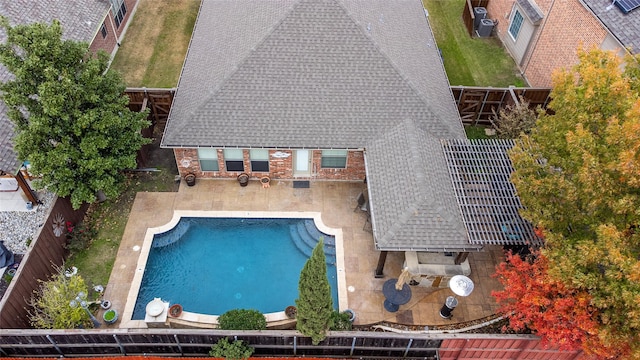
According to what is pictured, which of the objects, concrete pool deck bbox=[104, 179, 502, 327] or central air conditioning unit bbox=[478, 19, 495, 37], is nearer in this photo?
concrete pool deck bbox=[104, 179, 502, 327]

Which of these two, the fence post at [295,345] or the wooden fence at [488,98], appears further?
the wooden fence at [488,98]

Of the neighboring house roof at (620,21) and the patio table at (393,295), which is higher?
the neighboring house roof at (620,21)

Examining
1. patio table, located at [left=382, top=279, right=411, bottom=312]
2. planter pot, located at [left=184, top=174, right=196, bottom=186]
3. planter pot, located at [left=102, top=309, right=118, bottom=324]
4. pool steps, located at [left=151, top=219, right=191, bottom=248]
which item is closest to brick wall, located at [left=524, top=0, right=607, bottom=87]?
patio table, located at [left=382, top=279, right=411, bottom=312]

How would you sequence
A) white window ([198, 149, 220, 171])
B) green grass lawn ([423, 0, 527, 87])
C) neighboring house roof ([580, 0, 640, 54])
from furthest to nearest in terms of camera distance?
1. green grass lawn ([423, 0, 527, 87])
2. white window ([198, 149, 220, 171])
3. neighboring house roof ([580, 0, 640, 54])

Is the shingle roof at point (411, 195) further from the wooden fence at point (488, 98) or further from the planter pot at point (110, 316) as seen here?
the planter pot at point (110, 316)

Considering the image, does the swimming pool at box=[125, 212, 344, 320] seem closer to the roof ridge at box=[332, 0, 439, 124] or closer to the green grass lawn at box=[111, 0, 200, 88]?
the roof ridge at box=[332, 0, 439, 124]

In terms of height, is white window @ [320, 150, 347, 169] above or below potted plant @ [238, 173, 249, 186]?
above

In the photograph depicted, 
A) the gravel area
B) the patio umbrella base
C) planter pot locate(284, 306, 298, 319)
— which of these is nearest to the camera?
planter pot locate(284, 306, 298, 319)

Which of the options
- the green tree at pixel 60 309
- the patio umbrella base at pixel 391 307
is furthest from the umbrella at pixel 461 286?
the green tree at pixel 60 309
